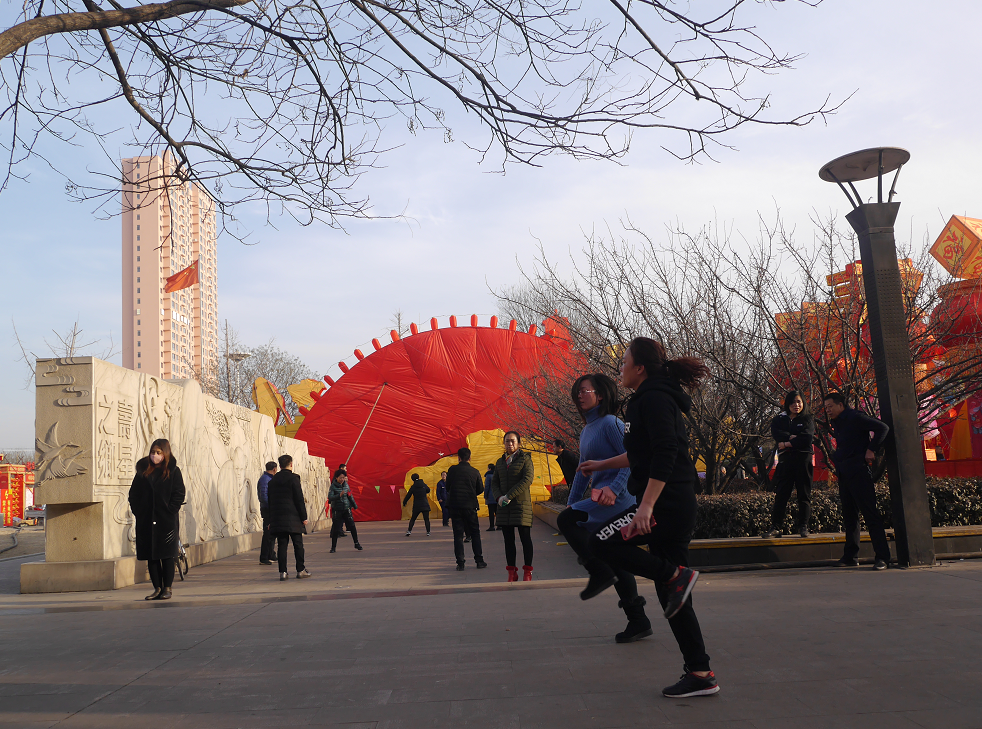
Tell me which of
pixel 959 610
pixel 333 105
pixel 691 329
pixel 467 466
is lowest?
pixel 959 610

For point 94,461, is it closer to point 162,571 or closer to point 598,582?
point 162,571

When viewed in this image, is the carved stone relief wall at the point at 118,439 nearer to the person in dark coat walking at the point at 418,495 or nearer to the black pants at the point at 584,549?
the person in dark coat walking at the point at 418,495

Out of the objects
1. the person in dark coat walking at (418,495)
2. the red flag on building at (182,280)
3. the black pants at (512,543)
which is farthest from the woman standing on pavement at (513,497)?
the red flag on building at (182,280)

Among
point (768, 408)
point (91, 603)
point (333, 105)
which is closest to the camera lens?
point (333, 105)

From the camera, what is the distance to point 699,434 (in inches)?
440

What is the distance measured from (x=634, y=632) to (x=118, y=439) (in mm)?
7842

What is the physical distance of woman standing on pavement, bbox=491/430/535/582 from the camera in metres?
8.95

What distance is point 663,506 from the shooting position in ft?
13.4

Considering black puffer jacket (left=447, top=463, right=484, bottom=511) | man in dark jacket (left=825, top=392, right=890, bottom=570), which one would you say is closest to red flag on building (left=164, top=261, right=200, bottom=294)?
black puffer jacket (left=447, top=463, right=484, bottom=511)

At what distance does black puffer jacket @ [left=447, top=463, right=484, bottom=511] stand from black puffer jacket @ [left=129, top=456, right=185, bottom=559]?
11.5ft

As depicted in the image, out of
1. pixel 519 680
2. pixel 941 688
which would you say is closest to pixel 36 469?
pixel 519 680

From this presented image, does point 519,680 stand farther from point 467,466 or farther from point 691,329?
point 691,329

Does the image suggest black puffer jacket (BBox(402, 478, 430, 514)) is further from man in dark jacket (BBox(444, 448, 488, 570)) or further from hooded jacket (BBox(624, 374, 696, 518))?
hooded jacket (BBox(624, 374, 696, 518))

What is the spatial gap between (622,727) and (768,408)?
8.64 m
